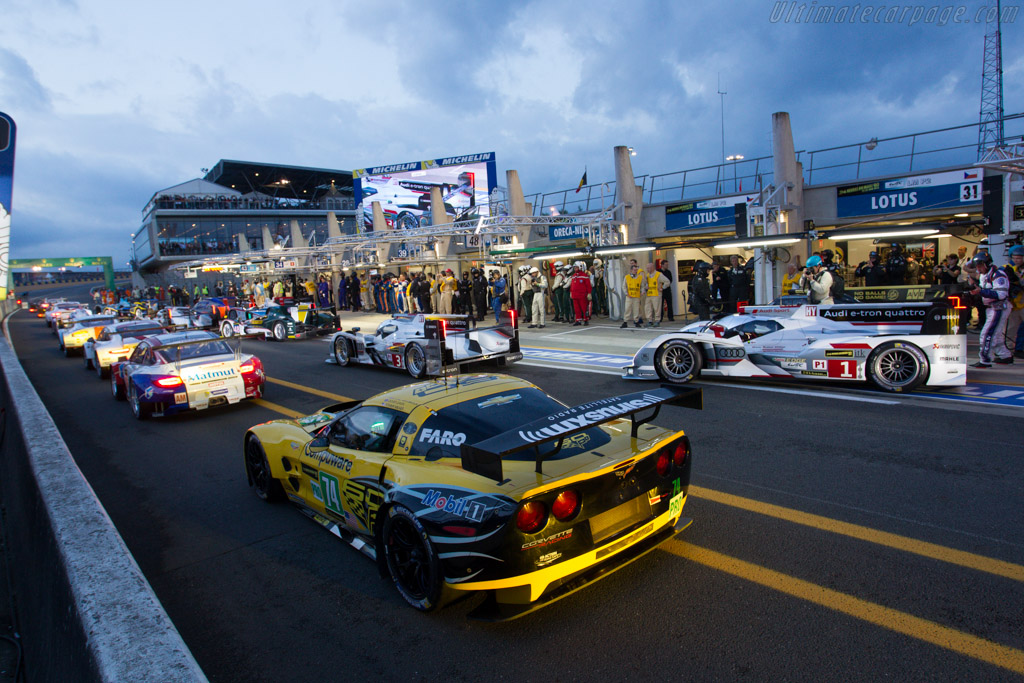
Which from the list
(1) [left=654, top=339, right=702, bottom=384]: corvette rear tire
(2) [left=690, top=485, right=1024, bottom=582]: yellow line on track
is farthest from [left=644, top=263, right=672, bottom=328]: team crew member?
(2) [left=690, top=485, right=1024, bottom=582]: yellow line on track

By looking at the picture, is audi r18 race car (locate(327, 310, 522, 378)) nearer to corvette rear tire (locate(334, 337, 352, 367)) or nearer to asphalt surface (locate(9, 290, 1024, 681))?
corvette rear tire (locate(334, 337, 352, 367))

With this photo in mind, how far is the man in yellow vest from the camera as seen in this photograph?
53.0ft

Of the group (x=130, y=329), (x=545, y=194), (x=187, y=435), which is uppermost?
(x=545, y=194)

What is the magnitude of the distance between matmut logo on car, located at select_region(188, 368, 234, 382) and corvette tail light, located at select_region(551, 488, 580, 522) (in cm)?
742

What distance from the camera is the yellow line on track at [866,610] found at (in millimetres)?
2648

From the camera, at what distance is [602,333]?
16.0m

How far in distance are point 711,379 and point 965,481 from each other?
15.1 feet

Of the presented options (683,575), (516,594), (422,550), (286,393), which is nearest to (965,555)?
(683,575)

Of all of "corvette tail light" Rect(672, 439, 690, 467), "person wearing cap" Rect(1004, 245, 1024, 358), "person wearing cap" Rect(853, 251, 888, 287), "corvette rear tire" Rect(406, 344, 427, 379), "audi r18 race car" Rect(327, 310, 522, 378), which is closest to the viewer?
"corvette tail light" Rect(672, 439, 690, 467)

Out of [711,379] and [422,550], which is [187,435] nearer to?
[422,550]

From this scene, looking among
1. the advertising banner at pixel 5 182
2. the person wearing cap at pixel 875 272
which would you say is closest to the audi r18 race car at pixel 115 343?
the advertising banner at pixel 5 182

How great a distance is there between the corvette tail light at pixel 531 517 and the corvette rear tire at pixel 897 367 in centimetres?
668

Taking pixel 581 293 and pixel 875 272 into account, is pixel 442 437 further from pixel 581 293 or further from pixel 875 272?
pixel 581 293

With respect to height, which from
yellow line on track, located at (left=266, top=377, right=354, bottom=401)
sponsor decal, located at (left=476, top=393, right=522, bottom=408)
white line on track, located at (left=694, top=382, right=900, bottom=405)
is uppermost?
sponsor decal, located at (left=476, top=393, right=522, bottom=408)
